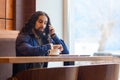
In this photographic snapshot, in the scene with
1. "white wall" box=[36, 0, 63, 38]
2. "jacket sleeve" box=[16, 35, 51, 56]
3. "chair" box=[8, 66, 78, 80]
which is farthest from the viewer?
"white wall" box=[36, 0, 63, 38]

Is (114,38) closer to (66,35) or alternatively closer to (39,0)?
(66,35)

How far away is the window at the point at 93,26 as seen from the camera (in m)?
4.36

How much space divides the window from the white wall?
153 millimetres

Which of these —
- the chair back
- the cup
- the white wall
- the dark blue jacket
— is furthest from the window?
the chair back

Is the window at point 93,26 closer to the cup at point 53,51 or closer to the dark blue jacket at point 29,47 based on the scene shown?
the cup at point 53,51

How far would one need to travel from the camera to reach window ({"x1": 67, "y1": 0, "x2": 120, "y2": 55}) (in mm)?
4363

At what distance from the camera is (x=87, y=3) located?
14.8ft

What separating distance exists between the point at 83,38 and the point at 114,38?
51cm

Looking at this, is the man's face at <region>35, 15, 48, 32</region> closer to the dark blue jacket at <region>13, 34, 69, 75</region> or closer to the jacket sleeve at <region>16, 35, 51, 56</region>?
the dark blue jacket at <region>13, 34, 69, 75</region>

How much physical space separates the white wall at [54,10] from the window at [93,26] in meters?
0.15

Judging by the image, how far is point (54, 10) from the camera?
14.6ft

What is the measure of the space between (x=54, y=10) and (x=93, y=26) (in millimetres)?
680

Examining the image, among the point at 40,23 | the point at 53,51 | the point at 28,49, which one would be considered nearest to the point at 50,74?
the point at 28,49

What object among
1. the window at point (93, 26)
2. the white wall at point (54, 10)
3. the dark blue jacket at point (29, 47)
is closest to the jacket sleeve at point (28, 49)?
the dark blue jacket at point (29, 47)
